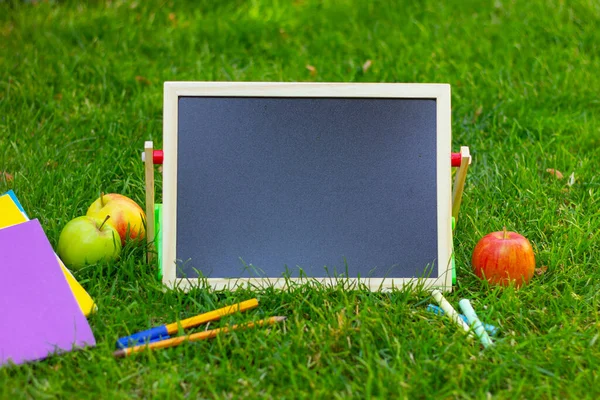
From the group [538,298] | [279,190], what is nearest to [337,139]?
[279,190]

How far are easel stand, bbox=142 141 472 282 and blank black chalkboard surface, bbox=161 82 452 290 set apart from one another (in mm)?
43

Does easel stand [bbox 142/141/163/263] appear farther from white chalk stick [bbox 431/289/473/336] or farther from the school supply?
white chalk stick [bbox 431/289/473/336]

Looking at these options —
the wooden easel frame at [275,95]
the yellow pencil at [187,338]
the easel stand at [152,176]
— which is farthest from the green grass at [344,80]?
the wooden easel frame at [275,95]

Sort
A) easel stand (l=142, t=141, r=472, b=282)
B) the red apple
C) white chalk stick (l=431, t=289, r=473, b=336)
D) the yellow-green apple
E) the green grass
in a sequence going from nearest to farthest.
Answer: the green grass → white chalk stick (l=431, t=289, r=473, b=336) → easel stand (l=142, t=141, r=472, b=282) → the red apple → the yellow-green apple

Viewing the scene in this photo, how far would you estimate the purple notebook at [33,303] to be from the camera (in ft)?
8.10

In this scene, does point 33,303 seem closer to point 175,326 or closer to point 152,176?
point 175,326

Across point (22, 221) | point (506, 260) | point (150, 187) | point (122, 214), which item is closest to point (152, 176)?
point (150, 187)

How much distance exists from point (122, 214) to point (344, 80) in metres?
1.99

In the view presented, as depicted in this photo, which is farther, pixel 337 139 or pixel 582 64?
pixel 582 64

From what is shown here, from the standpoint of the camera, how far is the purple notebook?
2.47m

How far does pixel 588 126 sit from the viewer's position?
Result: 4.17m

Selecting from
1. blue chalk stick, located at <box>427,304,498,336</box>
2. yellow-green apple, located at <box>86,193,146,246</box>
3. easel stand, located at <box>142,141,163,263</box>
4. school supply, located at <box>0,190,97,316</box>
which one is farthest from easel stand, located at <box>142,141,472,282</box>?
blue chalk stick, located at <box>427,304,498,336</box>

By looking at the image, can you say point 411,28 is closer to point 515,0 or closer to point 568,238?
point 515,0

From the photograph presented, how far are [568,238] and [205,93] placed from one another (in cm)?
155
